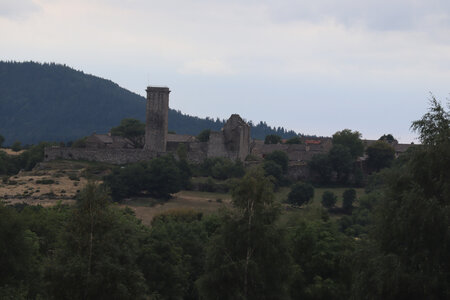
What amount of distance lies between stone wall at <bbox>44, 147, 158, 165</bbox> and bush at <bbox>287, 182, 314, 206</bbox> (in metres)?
19.5

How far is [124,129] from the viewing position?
91.6 meters

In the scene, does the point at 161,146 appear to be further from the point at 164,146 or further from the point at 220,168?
the point at 220,168

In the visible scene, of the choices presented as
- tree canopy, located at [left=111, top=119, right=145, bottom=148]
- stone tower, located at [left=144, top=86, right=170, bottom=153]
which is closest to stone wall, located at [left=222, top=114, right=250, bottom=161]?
stone tower, located at [left=144, top=86, right=170, bottom=153]

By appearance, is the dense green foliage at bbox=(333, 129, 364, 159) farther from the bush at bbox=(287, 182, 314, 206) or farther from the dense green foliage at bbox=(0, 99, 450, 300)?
the dense green foliage at bbox=(0, 99, 450, 300)

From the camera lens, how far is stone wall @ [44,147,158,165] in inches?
3100

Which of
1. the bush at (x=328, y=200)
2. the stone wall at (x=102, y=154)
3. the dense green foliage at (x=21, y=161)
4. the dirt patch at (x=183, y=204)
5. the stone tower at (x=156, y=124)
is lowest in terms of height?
the dirt patch at (x=183, y=204)

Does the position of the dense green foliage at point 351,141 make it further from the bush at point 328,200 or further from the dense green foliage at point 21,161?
the dense green foliage at point 21,161

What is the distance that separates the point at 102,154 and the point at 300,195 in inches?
1007

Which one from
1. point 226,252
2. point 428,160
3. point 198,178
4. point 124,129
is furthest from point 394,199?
point 124,129

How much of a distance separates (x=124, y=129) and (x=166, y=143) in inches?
409

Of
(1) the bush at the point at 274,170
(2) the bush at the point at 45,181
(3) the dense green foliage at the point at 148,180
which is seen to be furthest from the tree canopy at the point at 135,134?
(1) the bush at the point at 274,170

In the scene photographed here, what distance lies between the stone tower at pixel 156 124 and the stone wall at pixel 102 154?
2.70 meters

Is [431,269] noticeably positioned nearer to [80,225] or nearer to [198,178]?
[80,225]

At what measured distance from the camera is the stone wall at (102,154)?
258 ft
